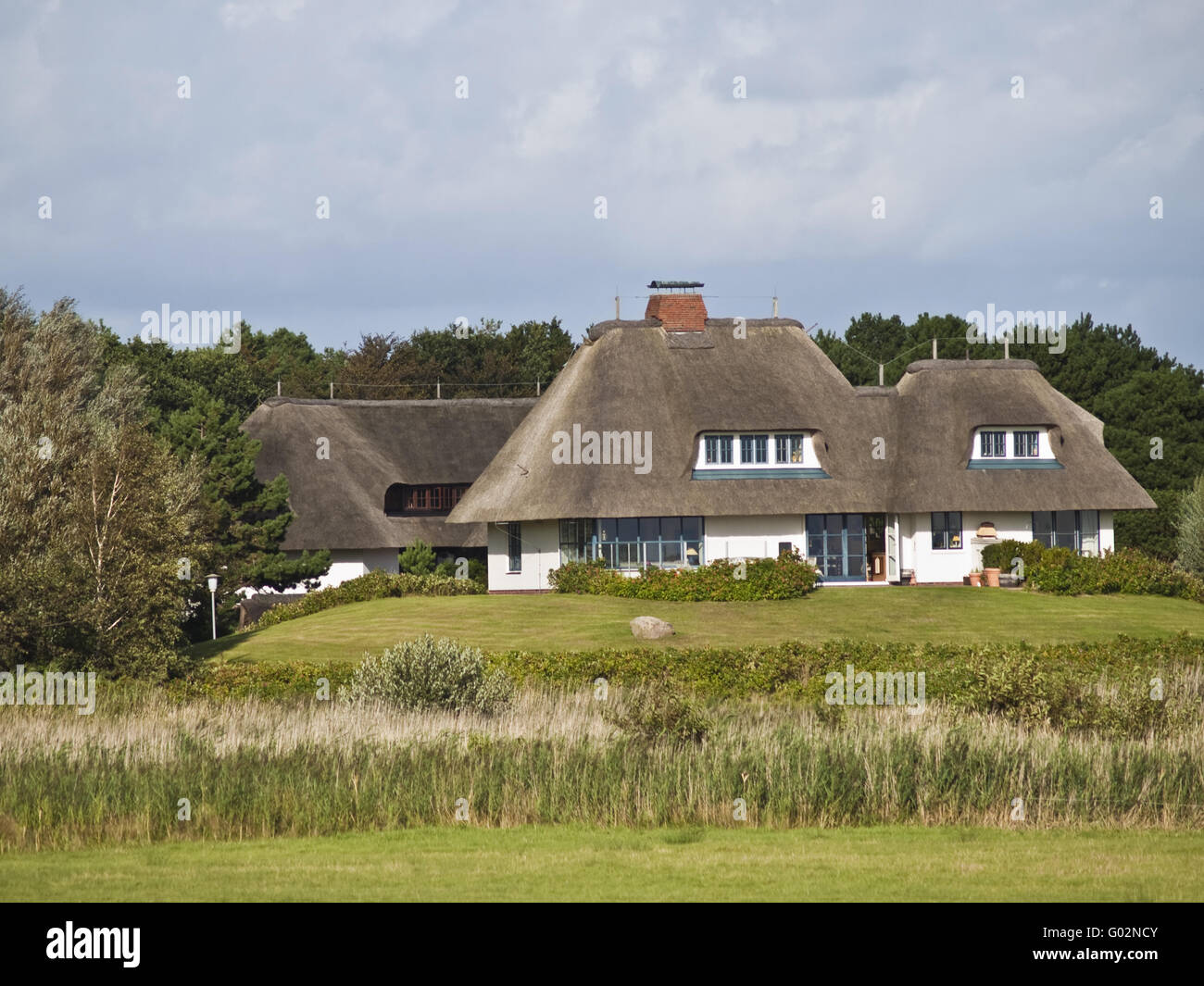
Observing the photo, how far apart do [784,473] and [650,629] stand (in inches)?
565

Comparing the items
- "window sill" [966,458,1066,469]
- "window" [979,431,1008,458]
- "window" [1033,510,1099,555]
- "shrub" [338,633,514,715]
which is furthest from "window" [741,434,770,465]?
"shrub" [338,633,514,715]

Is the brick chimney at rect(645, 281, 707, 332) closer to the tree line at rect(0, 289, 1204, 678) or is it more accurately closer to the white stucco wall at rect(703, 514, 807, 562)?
the white stucco wall at rect(703, 514, 807, 562)

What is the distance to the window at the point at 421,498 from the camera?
56.6m

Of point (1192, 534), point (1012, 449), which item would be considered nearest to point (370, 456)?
point (1012, 449)

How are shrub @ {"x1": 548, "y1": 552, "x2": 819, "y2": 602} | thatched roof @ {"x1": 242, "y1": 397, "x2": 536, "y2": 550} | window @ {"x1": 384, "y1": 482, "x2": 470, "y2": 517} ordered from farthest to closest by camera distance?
window @ {"x1": 384, "y1": 482, "x2": 470, "y2": 517} < thatched roof @ {"x1": 242, "y1": 397, "x2": 536, "y2": 550} < shrub @ {"x1": 548, "y1": 552, "x2": 819, "y2": 602}

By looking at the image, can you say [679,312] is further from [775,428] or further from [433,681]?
[433,681]

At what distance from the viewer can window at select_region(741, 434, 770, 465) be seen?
46.2 meters

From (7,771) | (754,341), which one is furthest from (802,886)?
(754,341)

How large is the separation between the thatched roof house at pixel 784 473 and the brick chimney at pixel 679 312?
2.00 metres

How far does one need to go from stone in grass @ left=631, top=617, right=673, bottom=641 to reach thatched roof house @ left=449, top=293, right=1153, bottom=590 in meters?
10.4

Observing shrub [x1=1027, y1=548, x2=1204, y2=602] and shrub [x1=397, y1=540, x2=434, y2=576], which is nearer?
shrub [x1=1027, y1=548, x2=1204, y2=602]

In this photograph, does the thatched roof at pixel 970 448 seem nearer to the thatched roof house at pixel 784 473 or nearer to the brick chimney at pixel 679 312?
the thatched roof house at pixel 784 473

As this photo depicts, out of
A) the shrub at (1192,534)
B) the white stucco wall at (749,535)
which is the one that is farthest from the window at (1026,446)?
the shrub at (1192,534)

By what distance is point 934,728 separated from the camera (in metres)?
17.8
